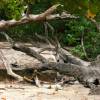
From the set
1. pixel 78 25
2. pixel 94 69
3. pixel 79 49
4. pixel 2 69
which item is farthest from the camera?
pixel 78 25

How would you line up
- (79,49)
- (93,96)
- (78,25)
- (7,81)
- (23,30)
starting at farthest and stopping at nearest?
(23,30)
(78,25)
(79,49)
(7,81)
(93,96)

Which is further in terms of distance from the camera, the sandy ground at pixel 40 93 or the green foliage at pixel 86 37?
the green foliage at pixel 86 37

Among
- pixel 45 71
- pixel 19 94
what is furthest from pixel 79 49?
pixel 19 94

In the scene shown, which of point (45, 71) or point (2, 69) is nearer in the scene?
point (45, 71)

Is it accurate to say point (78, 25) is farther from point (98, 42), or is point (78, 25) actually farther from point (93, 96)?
point (93, 96)

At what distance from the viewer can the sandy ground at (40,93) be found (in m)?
8.05

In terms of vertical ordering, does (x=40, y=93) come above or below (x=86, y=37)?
above

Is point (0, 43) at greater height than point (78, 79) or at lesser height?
lesser

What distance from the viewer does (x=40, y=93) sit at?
8.38 metres

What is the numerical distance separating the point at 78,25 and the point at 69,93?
415 centimetres

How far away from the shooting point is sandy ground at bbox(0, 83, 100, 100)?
8.05 metres

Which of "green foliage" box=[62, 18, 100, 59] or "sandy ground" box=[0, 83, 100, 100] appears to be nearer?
"sandy ground" box=[0, 83, 100, 100]

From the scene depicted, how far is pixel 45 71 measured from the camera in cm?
976

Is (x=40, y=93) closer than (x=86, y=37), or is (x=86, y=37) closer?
(x=40, y=93)
